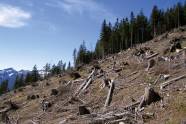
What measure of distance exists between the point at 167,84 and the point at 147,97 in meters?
2.21

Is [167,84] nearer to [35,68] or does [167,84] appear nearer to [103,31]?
[103,31]

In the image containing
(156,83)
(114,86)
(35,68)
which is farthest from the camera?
(35,68)

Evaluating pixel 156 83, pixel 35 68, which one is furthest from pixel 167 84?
pixel 35 68

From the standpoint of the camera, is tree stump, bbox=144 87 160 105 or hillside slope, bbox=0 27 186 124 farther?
tree stump, bbox=144 87 160 105

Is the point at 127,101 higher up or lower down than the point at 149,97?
lower down

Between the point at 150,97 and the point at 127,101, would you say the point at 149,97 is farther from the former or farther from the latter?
the point at 127,101

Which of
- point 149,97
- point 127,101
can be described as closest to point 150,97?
point 149,97

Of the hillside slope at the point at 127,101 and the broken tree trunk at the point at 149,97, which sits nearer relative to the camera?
the hillside slope at the point at 127,101

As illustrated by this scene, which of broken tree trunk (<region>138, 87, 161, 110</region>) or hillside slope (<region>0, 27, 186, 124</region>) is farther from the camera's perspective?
broken tree trunk (<region>138, 87, 161, 110</region>)

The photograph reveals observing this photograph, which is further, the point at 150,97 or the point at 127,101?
the point at 127,101

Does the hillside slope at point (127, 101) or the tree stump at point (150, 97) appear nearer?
the hillside slope at point (127, 101)

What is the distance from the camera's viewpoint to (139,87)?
8727mm

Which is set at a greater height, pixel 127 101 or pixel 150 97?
pixel 150 97

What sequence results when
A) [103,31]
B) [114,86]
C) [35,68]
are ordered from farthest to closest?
[35,68]
[103,31]
[114,86]
